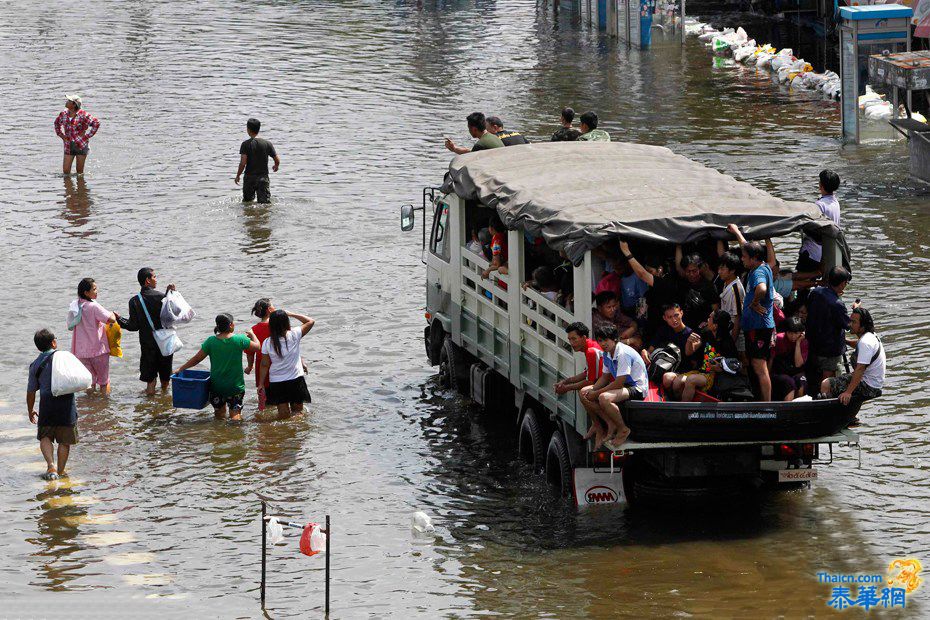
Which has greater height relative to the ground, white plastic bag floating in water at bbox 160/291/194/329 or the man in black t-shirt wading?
the man in black t-shirt wading

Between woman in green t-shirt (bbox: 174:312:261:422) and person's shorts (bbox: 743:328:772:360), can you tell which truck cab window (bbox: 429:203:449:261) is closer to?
woman in green t-shirt (bbox: 174:312:261:422)

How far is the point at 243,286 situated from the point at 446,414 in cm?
532

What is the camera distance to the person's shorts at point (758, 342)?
12195mm

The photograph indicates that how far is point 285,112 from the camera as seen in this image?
31656 millimetres

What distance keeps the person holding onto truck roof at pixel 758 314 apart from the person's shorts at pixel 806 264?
1.06m

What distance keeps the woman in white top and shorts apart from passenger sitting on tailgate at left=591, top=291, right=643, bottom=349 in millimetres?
3760

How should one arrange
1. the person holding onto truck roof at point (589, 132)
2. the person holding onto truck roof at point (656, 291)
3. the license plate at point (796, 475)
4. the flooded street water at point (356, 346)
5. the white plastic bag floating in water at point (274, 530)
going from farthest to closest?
the person holding onto truck roof at point (589, 132) < the person holding onto truck roof at point (656, 291) < the license plate at point (796, 475) < the flooded street water at point (356, 346) < the white plastic bag floating in water at point (274, 530)

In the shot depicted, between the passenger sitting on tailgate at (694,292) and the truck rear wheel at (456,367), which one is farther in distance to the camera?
the truck rear wheel at (456,367)


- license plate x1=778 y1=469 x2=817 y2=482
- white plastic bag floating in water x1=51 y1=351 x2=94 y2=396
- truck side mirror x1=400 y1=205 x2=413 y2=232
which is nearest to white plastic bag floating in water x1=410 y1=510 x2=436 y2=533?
license plate x1=778 y1=469 x2=817 y2=482

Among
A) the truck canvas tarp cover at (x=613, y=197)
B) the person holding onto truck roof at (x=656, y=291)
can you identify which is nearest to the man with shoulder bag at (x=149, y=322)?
the truck canvas tarp cover at (x=613, y=197)

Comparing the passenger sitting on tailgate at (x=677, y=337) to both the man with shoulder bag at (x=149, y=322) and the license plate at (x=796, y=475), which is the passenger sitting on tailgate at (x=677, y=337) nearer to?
the license plate at (x=796, y=475)

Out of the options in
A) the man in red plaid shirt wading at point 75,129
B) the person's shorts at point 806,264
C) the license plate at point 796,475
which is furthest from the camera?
the man in red plaid shirt wading at point 75,129

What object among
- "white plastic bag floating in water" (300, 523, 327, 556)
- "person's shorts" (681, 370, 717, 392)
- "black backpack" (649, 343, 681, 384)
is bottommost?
"white plastic bag floating in water" (300, 523, 327, 556)

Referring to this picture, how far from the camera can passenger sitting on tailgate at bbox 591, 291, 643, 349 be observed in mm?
12273
